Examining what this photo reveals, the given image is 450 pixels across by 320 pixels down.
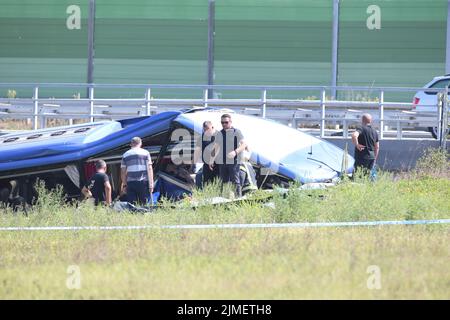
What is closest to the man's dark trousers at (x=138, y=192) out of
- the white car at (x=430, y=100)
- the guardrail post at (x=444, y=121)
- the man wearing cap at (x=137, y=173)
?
the man wearing cap at (x=137, y=173)

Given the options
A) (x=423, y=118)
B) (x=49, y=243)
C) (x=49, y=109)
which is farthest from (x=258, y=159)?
(x=49, y=109)

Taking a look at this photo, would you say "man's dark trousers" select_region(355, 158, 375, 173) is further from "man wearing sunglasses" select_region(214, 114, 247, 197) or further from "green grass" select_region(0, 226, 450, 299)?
"green grass" select_region(0, 226, 450, 299)

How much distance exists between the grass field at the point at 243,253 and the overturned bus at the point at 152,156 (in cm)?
119

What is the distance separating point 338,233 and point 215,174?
401 cm

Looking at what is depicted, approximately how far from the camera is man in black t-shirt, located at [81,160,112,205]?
1378 centimetres

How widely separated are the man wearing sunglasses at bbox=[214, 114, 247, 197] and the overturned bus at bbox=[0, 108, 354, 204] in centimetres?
34

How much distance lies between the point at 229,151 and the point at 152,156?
4.47 feet

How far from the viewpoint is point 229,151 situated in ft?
46.0

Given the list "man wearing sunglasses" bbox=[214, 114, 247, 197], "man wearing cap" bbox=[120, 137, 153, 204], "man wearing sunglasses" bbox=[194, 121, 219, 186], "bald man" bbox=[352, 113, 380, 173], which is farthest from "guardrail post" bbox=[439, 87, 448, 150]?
"man wearing cap" bbox=[120, 137, 153, 204]

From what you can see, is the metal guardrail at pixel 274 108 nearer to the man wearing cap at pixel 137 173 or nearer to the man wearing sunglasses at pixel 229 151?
the man wearing sunglasses at pixel 229 151

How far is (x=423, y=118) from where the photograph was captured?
2220 centimetres

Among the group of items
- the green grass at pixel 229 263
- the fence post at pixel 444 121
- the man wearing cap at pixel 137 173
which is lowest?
the green grass at pixel 229 263

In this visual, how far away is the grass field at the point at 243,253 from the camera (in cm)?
761
